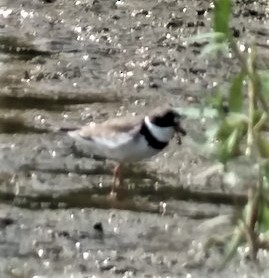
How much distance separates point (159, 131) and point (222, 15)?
2053 mm

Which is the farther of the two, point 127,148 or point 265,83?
point 127,148

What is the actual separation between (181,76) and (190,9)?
1949 mm

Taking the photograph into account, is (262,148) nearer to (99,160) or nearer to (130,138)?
(130,138)

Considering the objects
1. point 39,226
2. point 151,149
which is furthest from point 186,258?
point 151,149

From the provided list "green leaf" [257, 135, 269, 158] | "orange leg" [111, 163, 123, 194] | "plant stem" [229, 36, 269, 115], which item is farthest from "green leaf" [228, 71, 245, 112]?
"orange leg" [111, 163, 123, 194]

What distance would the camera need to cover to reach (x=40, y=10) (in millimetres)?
9727

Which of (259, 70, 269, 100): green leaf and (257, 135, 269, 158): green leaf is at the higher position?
(259, 70, 269, 100): green leaf

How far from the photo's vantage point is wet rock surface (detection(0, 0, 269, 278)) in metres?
5.11

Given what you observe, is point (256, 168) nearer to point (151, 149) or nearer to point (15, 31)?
point (151, 149)

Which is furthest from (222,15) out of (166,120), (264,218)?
(166,120)

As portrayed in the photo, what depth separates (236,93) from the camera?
4281 millimetres

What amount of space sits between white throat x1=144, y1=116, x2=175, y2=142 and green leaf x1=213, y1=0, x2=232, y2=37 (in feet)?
6.50

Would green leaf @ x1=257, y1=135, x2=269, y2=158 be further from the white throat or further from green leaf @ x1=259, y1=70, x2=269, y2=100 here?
the white throat

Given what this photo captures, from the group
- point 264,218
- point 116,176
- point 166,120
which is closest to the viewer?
point 264,218
